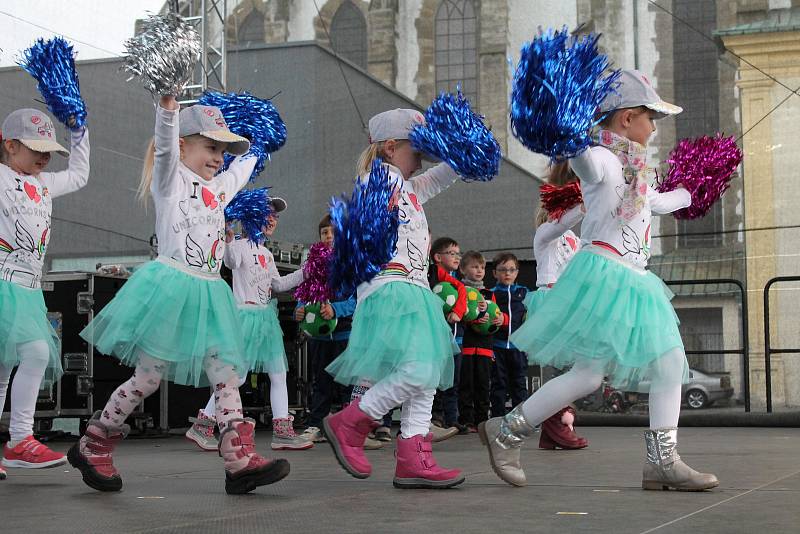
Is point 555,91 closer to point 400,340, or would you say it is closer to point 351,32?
point 400,340

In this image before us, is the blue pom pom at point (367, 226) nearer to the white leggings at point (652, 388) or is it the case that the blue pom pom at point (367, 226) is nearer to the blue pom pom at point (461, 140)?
the blue pom pom at point (461, 140)

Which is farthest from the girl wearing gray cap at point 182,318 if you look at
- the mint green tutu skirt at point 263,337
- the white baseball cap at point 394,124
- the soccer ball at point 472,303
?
the soccer ball at point 472,303

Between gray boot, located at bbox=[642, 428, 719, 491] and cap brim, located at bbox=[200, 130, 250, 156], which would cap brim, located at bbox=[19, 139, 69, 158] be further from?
gray boot, located at bbox=[642, 428, 719, 491]

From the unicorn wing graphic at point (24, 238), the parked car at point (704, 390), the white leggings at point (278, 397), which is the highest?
the unicorn wing graphic at point (24, 238)

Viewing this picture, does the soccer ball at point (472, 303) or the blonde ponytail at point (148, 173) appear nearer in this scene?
the blonde ponytail at point (148, 173)

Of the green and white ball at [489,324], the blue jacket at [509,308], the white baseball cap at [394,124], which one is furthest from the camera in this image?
the blue jacket at [509,308]

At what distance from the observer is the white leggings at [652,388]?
3939 millimetres

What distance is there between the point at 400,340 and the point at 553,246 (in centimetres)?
255

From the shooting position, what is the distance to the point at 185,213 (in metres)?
4.25

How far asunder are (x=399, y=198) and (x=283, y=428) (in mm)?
2737

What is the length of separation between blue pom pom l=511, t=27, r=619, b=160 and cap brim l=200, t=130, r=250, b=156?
3.90 feet

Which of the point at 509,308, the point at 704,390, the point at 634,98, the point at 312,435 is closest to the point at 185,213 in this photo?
the point at 634,98

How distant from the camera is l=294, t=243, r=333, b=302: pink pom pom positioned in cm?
670

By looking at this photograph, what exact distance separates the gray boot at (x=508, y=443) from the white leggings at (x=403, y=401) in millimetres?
238
